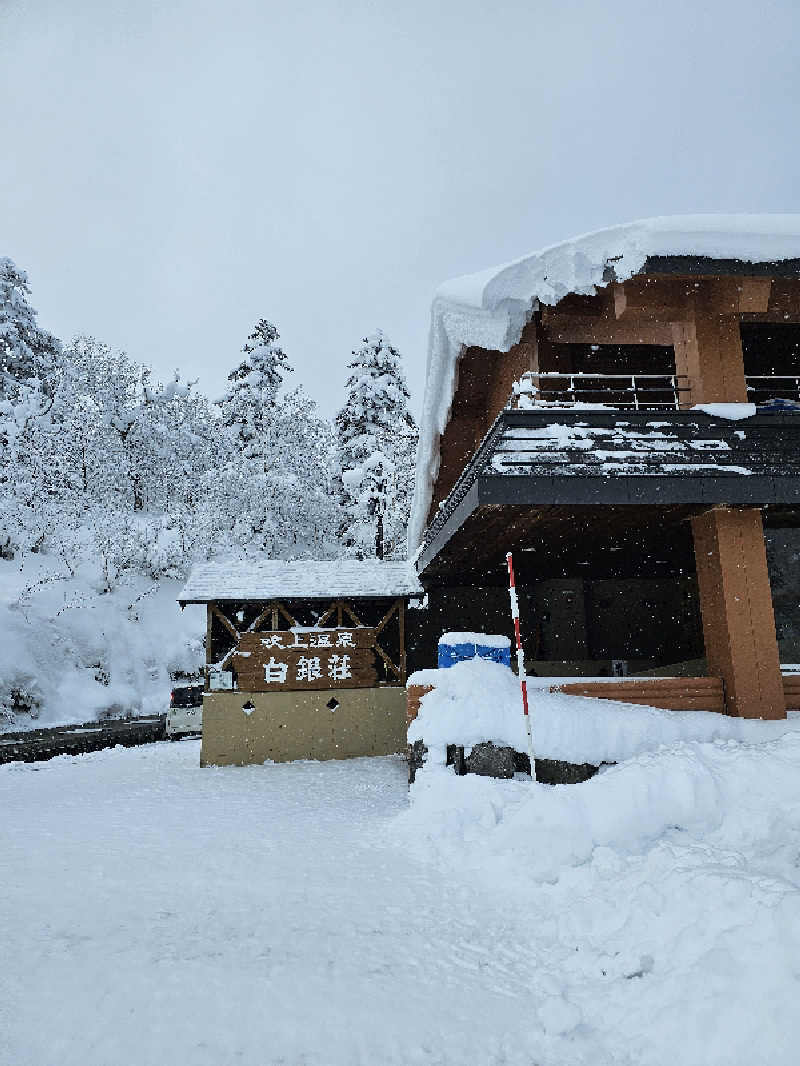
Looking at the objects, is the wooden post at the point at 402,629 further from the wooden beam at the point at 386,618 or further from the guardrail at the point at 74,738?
the guardrail at the point at 74,738

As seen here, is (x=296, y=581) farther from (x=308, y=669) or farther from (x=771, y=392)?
(x=771, y=392)

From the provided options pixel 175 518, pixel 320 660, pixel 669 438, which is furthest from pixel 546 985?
pixel 175 518

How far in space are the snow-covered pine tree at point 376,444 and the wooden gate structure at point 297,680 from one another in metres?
15.5

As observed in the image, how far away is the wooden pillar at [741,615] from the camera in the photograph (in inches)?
316

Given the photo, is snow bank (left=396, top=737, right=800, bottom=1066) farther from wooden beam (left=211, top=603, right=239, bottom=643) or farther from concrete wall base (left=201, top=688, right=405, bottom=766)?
wooden beam (left=211, top=603, right=239, bottom=643)

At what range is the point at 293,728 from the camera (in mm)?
11898

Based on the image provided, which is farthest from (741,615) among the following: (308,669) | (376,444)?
(376,444)

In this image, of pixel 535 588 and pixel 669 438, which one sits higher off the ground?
pixel 669 438

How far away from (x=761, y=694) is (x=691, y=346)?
15.8 feet

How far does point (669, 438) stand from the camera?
8172mm

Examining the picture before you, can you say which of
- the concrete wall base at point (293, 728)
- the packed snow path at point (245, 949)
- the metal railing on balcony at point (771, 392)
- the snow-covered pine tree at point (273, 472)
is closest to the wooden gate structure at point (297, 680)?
the concrete wall base at point (293, 728)

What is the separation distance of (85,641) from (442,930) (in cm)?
2647

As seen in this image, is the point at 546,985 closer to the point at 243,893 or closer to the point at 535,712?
the point at 243,893

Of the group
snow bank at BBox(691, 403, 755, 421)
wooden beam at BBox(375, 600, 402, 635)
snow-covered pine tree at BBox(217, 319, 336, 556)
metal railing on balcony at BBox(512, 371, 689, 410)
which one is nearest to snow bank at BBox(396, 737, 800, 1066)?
snow bank at BBox(691, 403, 755, 421)
